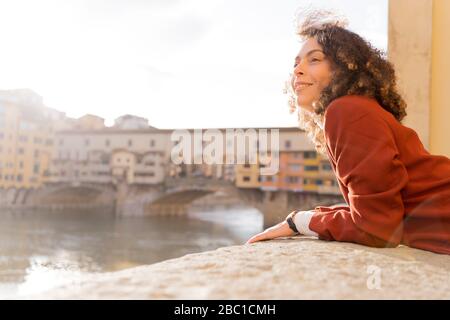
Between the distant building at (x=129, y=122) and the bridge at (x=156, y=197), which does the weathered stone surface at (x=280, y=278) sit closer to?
the distant building at (x=129, y=122)

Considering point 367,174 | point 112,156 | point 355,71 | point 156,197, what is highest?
point 355,71

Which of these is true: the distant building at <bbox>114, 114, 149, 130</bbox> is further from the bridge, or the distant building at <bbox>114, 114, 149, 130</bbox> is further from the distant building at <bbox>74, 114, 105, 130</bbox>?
the bridge

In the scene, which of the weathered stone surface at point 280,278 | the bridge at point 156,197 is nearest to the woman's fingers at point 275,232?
the weathered stone surface at point 280,278

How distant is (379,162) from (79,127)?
6547 millimetres

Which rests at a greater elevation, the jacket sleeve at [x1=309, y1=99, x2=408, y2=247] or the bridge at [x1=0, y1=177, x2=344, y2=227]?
the jacket sleeve at [x1=309, y1=99, x2=408, y2=247]

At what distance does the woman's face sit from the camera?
687mm

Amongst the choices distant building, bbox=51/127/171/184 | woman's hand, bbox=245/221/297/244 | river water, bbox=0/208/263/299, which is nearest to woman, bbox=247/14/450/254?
woman's hand, bbox=245/221/297/244

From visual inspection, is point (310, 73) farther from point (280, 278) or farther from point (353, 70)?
point (280, 278)

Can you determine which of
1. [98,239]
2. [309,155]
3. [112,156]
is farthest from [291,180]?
[98,239]

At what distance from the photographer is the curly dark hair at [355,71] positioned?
2.12ft

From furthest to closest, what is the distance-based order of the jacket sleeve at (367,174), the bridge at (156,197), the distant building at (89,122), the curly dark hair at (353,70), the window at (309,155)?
the bridge at (156,197), the window at (309,155), the distant building at (89,122), the curly dark hair at (353,70), the jacket sleeve at (367,174)

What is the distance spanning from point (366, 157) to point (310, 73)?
7.6 inches

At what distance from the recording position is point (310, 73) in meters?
0.69
